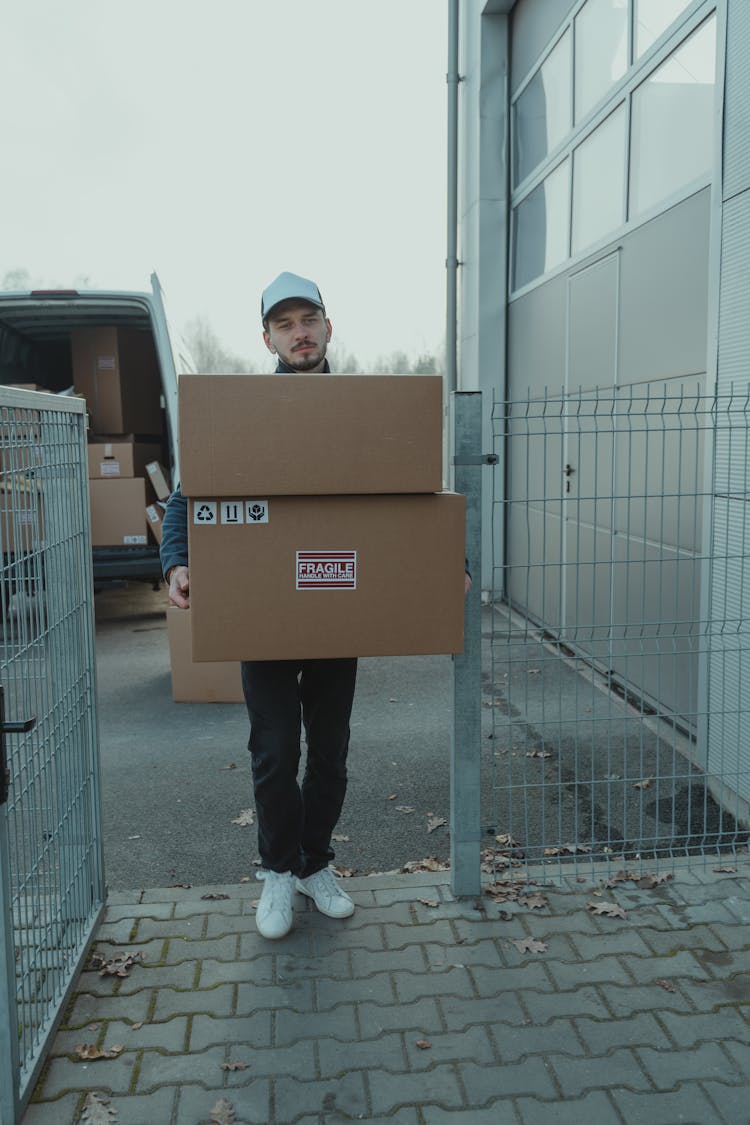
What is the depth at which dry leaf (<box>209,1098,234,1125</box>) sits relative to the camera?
2240mm

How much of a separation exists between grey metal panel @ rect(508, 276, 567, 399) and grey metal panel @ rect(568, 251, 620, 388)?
10.4 inches

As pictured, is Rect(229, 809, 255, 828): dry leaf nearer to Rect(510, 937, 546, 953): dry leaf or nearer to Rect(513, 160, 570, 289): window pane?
Rect(510, 937, 546, 953): dry leaf

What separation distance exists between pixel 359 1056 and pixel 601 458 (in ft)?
15.0

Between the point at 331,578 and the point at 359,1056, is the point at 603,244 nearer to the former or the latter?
the point at 331,578

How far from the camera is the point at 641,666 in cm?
433

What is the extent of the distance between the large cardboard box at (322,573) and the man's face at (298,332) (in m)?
0.55

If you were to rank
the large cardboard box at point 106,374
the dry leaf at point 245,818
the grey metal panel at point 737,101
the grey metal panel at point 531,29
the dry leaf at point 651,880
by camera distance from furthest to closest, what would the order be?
1. the large cardboard box at point 106,374
2. the grey metal panel at point 531,29
3. the dry leaf at point 245,818
4. the grey metal panel at point 737,101
5. the dry leaf at point 651,880

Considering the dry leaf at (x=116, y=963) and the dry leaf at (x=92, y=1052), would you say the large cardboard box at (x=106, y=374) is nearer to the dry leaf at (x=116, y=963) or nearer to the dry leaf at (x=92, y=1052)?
the dry leaf at (x=116, y=963)

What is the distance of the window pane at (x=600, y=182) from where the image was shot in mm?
6246

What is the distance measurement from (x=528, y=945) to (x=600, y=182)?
17.4ft

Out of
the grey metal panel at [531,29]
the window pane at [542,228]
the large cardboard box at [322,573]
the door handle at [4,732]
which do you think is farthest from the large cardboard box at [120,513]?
the door handle at [4,732]

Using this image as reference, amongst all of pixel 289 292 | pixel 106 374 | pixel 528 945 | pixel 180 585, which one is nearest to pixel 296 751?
pixel 180 585

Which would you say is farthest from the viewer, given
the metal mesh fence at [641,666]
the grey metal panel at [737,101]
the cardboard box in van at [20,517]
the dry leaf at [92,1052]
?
the grey metal panel at [737,101]

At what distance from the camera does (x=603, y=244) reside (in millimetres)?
6457
